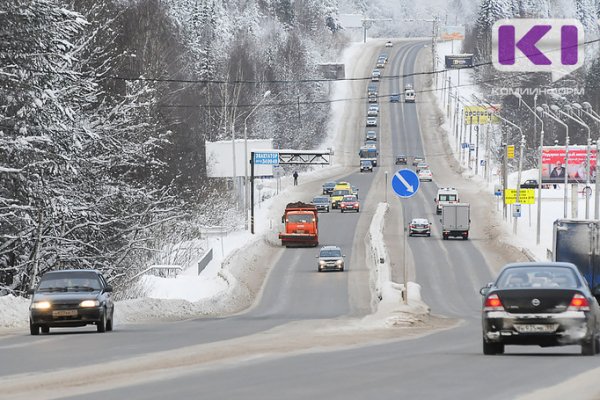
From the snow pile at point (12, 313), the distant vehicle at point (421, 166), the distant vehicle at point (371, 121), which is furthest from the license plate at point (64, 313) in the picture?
the distant vehicle at point (371, 121)

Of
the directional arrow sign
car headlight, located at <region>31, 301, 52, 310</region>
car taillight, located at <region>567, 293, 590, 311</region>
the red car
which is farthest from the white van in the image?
car taillight, located at <region>567, 293, 590, 311</region>

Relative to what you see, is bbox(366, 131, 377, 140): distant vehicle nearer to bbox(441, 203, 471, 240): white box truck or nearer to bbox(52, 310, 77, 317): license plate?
bbox(441, 203, 471, 240): white box truck

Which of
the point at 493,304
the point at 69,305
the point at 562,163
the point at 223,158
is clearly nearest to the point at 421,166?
the point at 562,163

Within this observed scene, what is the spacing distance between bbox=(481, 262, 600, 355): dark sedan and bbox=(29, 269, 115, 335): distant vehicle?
11128 millimetres

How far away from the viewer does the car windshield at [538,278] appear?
18.6 meters

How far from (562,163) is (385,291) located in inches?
2789

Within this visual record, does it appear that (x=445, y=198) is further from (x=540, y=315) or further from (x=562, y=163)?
(x=540, y=315)

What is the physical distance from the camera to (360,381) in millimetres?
14312

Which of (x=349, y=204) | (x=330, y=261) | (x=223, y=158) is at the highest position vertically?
(x=223, y=158)

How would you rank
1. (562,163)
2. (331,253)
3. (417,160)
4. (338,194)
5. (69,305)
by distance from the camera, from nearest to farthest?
(69,305) < (331,253) < (338,194) < (562,163) < (417,160)

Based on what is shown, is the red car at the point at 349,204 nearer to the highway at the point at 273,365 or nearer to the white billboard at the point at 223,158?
the white billboard at the point at 223,158

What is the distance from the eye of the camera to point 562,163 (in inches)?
4621

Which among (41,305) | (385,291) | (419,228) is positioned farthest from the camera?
(419,228)

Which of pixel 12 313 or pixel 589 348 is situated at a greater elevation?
pixel 589 348
